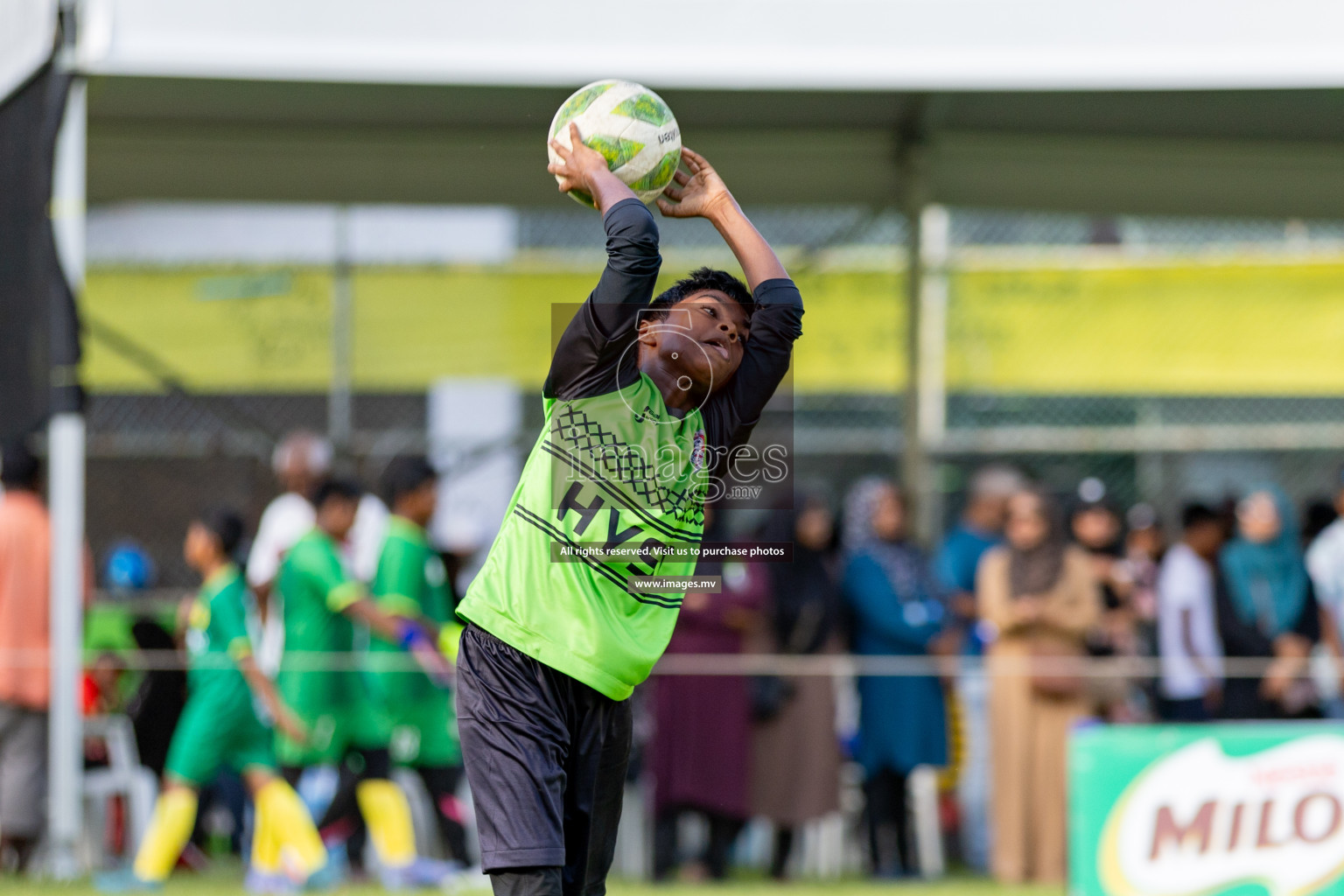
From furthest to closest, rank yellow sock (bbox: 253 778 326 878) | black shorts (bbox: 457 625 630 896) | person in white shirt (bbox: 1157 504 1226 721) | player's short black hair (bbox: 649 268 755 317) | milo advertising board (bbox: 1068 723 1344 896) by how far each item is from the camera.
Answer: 1. person in white shirt (bbox: 1157 504 1226 721)
2. yellow sock (bbox: 253 778 326 878)
3. milo advertising board (bbox: 1068 723 1344 896)
4. player's short black hair (bbox: 649 268 755 317)
5. black shorts (bbox: 457 625 630 896)

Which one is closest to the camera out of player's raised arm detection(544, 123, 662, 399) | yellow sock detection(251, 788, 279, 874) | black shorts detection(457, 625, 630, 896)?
player's raised arm detection(544, 123, 662, 399)

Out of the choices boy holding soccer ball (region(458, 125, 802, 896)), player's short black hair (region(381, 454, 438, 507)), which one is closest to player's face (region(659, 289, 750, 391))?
boy holding soccer ball (region(458, 125, 802, 896))

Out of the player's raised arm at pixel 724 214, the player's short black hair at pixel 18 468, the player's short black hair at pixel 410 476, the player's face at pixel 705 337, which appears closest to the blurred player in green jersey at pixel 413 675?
the player's short black hair at pixel 410 476

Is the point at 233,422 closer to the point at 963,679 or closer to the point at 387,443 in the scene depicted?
the point at 387,443

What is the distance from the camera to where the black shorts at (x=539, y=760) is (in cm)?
354

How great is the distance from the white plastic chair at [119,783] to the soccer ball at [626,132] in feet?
19.0

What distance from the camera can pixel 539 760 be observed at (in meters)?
3.60

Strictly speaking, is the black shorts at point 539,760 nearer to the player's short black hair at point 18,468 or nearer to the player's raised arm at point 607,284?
the player's raised arm at point 607,284

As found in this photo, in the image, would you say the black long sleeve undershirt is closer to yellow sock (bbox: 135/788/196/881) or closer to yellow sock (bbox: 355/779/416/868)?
yellow sock (bbox: 355/779/416/868)

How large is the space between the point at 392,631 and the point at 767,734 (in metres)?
2.00

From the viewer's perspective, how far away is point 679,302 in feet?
12.7

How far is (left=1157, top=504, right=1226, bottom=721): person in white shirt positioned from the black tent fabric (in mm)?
5511

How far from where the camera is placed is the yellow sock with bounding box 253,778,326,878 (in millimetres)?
7203

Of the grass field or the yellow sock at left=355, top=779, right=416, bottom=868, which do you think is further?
the grass field
